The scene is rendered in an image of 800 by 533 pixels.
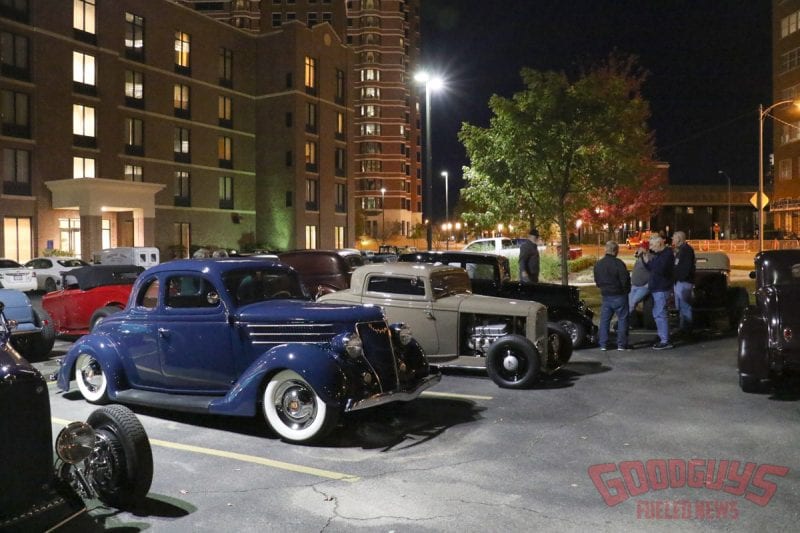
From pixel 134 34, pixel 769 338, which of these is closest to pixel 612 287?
pixel 769 338

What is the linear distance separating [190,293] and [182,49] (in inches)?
1802

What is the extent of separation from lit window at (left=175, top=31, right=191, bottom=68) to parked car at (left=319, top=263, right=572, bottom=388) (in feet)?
142

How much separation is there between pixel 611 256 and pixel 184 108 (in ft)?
139

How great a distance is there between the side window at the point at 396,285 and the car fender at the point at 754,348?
14.0ft

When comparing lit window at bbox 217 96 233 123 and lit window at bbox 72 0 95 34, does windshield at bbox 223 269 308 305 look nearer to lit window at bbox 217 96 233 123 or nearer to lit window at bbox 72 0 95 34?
lit window at bbox 72 0 95 34

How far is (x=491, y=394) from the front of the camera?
9547mm

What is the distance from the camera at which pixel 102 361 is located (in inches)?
327

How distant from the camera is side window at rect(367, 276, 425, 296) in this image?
1065cm

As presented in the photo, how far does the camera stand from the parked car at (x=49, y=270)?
29.6 meters

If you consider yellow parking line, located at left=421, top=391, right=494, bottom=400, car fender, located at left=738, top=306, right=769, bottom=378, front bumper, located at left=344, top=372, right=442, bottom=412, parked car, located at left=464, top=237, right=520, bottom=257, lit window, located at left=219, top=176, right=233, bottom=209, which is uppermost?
lit window, located at left=219, top=176, right=233, bottom=209

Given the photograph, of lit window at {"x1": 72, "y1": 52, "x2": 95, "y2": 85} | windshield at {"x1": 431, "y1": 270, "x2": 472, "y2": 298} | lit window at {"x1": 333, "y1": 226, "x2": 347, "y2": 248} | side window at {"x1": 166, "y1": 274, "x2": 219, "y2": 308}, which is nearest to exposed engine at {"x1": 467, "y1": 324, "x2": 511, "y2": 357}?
windshield at {"x1": 431, "y1": 270, "x2": 472, "y2": 298}

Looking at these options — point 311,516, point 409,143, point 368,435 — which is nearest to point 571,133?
point 368,435

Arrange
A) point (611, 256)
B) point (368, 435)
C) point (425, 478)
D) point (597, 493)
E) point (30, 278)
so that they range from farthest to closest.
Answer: point (30, 278) < point (611, 256) < point (368, 435) < point (425, 478) < point (597, 493)

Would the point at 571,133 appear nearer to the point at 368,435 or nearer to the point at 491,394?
the point at 491,394
